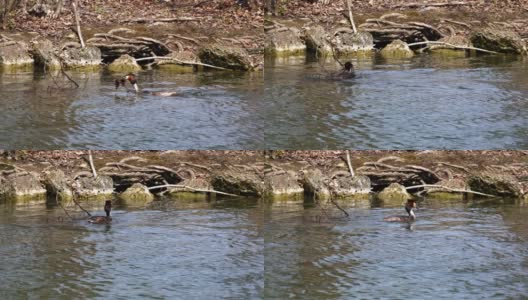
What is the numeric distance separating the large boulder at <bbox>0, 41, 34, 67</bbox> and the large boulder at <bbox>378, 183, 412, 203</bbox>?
16.5ft

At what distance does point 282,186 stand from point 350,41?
2.06 metres

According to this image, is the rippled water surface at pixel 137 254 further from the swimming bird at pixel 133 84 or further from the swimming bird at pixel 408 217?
the swimming bird at pixel 408 217

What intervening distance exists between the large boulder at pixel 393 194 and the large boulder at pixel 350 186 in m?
0.24

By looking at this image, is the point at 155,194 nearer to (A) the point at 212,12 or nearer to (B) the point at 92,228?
(B) the point at 92,228

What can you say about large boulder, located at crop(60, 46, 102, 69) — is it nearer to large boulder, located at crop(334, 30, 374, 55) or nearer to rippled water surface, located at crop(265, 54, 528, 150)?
rippled water surface, located at crop(265, 54, 528, 150)

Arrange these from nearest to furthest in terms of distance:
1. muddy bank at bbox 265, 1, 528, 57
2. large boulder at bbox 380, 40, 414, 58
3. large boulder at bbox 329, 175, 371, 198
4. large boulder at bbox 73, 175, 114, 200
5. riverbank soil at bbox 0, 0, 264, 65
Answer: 1. muddy bank at bbox 265, 1, 528, 57
2. large boulder at bbox 380, 40, 414, 58
3. large boulder at bbox 329, 175, 371, 198
4. riverbank soil at bbox 0, 0, 264, 65
5. large boulder at bbox 73, 175, 114, 200

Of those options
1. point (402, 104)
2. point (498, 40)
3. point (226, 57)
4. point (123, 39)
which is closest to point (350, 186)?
point (402, 104)

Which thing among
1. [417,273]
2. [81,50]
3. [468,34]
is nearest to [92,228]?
[81,50]

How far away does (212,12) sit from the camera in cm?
1445

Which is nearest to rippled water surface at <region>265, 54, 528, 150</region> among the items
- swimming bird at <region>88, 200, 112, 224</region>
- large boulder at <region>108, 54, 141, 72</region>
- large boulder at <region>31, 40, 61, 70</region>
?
large boulder at <region>108, 54, 141, 72</region>

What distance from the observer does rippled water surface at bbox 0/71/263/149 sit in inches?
500

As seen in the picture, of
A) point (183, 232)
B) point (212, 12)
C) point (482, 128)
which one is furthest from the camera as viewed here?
point (212, 12)

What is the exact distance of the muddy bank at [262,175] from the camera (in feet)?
44.6

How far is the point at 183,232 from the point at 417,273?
10.5 ft
